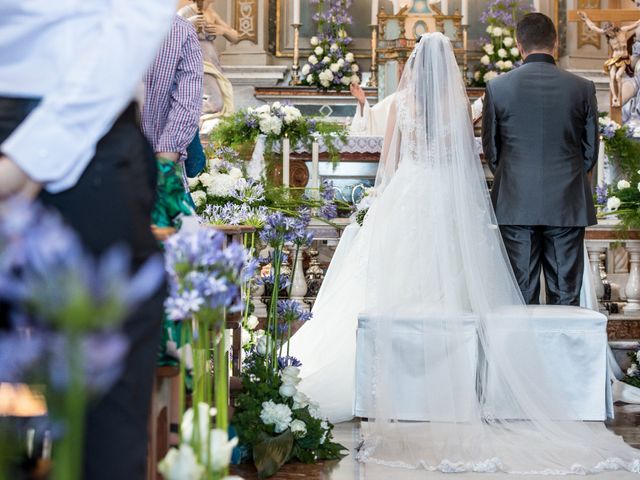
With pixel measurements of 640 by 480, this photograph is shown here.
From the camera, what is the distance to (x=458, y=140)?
523 centimetres

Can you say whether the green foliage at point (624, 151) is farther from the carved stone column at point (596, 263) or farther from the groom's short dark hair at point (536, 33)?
the groom's short dark hair at point (536, 33)

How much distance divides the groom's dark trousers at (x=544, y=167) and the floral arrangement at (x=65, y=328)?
4768mm

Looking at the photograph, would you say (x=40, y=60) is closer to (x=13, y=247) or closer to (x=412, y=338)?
(x=13, y=247)

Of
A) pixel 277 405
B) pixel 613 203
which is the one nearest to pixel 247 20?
pixel 613 203

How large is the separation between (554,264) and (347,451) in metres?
1.81

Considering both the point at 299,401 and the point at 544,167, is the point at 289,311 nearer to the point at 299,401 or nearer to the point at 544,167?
the point at 299,401

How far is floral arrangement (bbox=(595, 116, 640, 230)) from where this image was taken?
7.32 m

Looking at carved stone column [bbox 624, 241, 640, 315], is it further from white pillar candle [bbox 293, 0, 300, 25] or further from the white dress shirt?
the white dress shirt

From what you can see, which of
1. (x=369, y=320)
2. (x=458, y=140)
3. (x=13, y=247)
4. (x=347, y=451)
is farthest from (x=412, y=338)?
(x=13, y=247)

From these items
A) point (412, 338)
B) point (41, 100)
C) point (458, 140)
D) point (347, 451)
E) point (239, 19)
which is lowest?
point (347, 451)

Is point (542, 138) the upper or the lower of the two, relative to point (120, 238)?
upper

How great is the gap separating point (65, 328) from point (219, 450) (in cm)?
80

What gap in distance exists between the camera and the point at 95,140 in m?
1.41

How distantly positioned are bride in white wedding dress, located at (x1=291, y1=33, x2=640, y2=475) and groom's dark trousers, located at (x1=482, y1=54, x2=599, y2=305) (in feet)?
1.21
